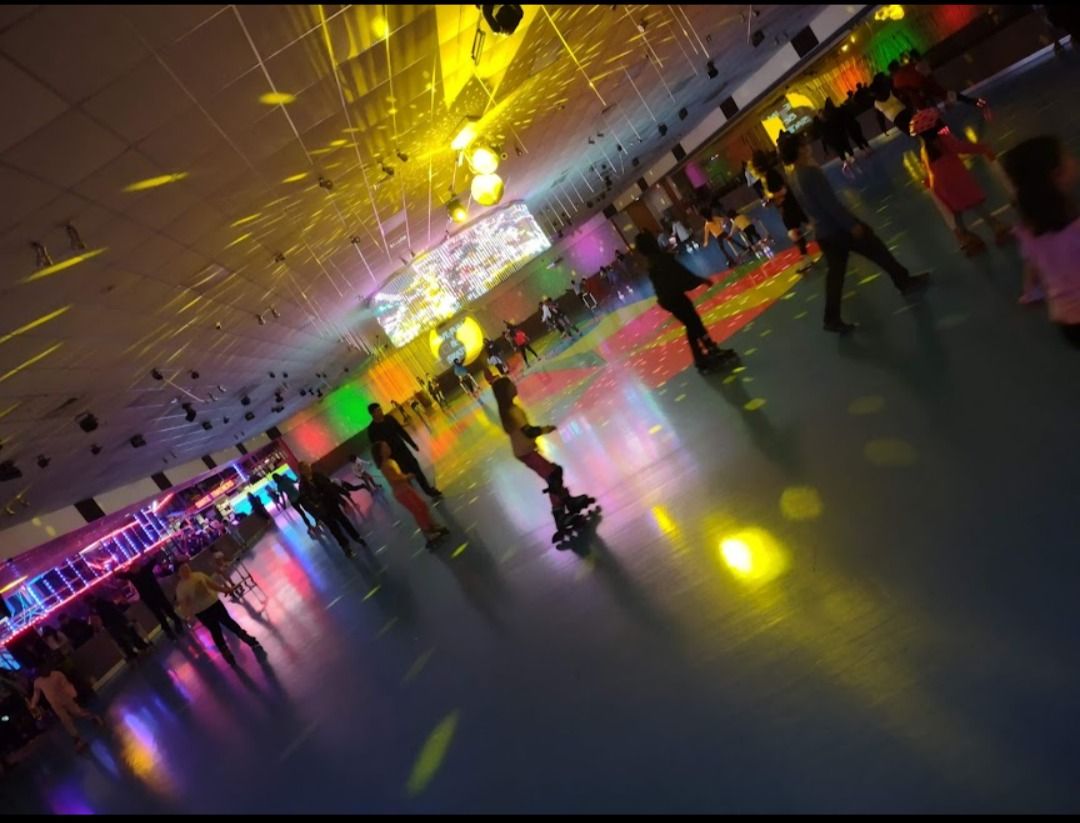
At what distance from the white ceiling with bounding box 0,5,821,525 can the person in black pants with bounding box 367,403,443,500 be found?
248 centimetres

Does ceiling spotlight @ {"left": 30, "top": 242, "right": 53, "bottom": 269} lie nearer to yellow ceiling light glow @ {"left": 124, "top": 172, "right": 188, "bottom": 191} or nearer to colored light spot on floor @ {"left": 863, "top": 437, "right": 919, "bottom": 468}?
yellow ceiling light glow @ {"left": 124, "top": 172, "right": 188, "bottom": 191}

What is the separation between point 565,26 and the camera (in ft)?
26.6

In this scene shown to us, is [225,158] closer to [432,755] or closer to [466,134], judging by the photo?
[466,134]

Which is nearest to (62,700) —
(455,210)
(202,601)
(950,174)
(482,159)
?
(202,601)

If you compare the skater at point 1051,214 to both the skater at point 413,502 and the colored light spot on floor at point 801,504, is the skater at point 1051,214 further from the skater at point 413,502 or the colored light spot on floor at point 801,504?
the skater at point 413,502

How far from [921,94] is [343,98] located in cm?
550

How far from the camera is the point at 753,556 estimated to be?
2984 mm

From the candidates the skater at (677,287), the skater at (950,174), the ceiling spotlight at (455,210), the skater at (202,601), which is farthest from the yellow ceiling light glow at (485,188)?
the skater at (202,601)

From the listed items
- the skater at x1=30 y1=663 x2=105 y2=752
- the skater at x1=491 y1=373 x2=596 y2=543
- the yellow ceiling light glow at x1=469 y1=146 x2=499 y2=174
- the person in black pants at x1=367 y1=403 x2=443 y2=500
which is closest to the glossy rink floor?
the skater at x1=491 y1=373 x2=596 y2=543

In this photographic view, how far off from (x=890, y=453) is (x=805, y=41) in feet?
58.1

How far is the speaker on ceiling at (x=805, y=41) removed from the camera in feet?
56.0

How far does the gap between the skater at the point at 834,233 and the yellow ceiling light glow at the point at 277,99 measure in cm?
386

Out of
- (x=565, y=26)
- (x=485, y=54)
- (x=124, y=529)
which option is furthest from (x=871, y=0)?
(x=124, y=529)

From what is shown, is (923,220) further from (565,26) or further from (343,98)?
(343,98)
